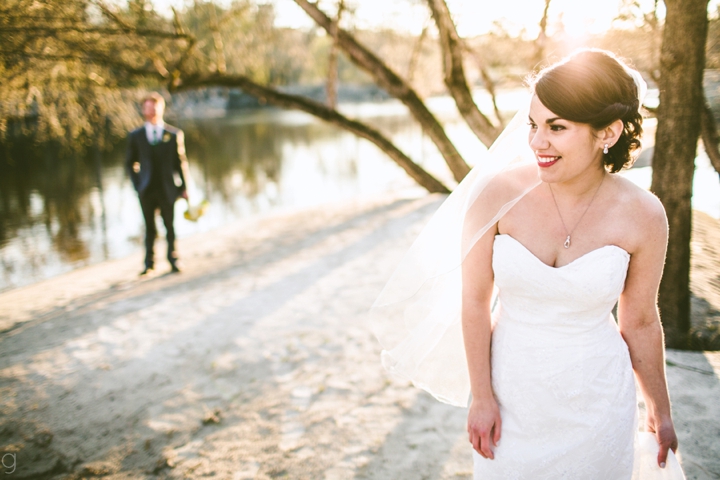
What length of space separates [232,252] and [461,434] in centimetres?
570

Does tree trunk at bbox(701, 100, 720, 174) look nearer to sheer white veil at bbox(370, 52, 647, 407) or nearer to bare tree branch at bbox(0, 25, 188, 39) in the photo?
sheer white veil at bbox(370, 52, 647, 407)

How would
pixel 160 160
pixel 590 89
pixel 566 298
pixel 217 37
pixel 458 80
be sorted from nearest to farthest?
pixel 590 89 < pixel 566 298 < pixel 160 160 < pixel 458 80 < pixel 217 37

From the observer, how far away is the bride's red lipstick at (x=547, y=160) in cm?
138

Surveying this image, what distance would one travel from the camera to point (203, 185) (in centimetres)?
1833

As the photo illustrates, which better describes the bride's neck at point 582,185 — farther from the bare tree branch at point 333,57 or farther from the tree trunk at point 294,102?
the tree trunk at point 294,102

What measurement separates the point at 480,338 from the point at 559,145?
0.65 m

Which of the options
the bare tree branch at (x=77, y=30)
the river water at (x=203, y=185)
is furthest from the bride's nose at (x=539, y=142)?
the river water at (x=203, y=185)

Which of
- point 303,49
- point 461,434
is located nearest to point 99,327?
point 461,434

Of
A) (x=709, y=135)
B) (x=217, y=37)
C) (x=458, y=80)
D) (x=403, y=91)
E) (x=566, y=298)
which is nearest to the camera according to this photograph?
(x=566, y=298)

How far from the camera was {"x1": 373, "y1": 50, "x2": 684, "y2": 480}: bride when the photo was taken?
140 cm

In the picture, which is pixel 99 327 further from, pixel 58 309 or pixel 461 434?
pixel 461 434

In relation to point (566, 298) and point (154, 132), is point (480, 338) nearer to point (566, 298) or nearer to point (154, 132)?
point (566, 298)

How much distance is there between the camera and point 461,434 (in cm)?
310

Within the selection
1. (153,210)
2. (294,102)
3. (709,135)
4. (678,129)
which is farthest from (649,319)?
(294,102)
